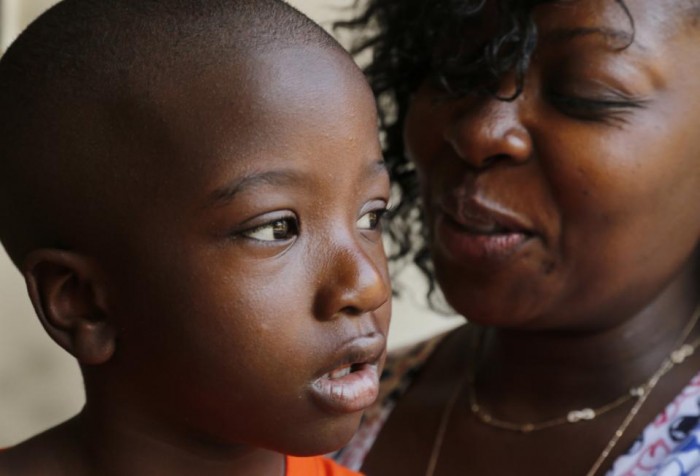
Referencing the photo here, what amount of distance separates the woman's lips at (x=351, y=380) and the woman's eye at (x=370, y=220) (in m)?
0.15

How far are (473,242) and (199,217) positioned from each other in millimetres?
756

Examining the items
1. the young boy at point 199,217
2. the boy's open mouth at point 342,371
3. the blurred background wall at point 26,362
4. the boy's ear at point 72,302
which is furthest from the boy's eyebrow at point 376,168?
the blurred background wall at point 26,362

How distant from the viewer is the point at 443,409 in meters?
2.40

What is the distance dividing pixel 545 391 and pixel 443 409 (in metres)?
0.22

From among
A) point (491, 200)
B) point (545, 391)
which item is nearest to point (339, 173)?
point (491, 200)

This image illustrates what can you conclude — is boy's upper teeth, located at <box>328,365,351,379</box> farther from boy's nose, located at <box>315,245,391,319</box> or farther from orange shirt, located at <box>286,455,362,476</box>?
orange shirt, located at <box>286,455,362,476</box>

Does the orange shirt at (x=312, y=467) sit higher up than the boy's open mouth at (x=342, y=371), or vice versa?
the boy's open mouth at (x=342, y=371)

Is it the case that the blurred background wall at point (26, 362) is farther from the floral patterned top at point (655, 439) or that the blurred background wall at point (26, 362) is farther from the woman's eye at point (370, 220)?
the woman's eye at point (370, 220)

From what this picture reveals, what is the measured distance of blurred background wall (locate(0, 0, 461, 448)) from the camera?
4.13 metres

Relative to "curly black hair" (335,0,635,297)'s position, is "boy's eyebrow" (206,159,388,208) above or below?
above

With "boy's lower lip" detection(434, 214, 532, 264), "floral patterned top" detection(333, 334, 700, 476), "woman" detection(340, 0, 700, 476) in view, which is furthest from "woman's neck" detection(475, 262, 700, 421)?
"boy's lower lip" detection(434, 214, 532, 264)

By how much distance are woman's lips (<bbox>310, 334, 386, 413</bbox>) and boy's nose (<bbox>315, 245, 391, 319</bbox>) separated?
4 cm

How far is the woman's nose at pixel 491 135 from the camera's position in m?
1.96

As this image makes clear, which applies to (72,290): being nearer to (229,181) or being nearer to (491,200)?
(229,181)
